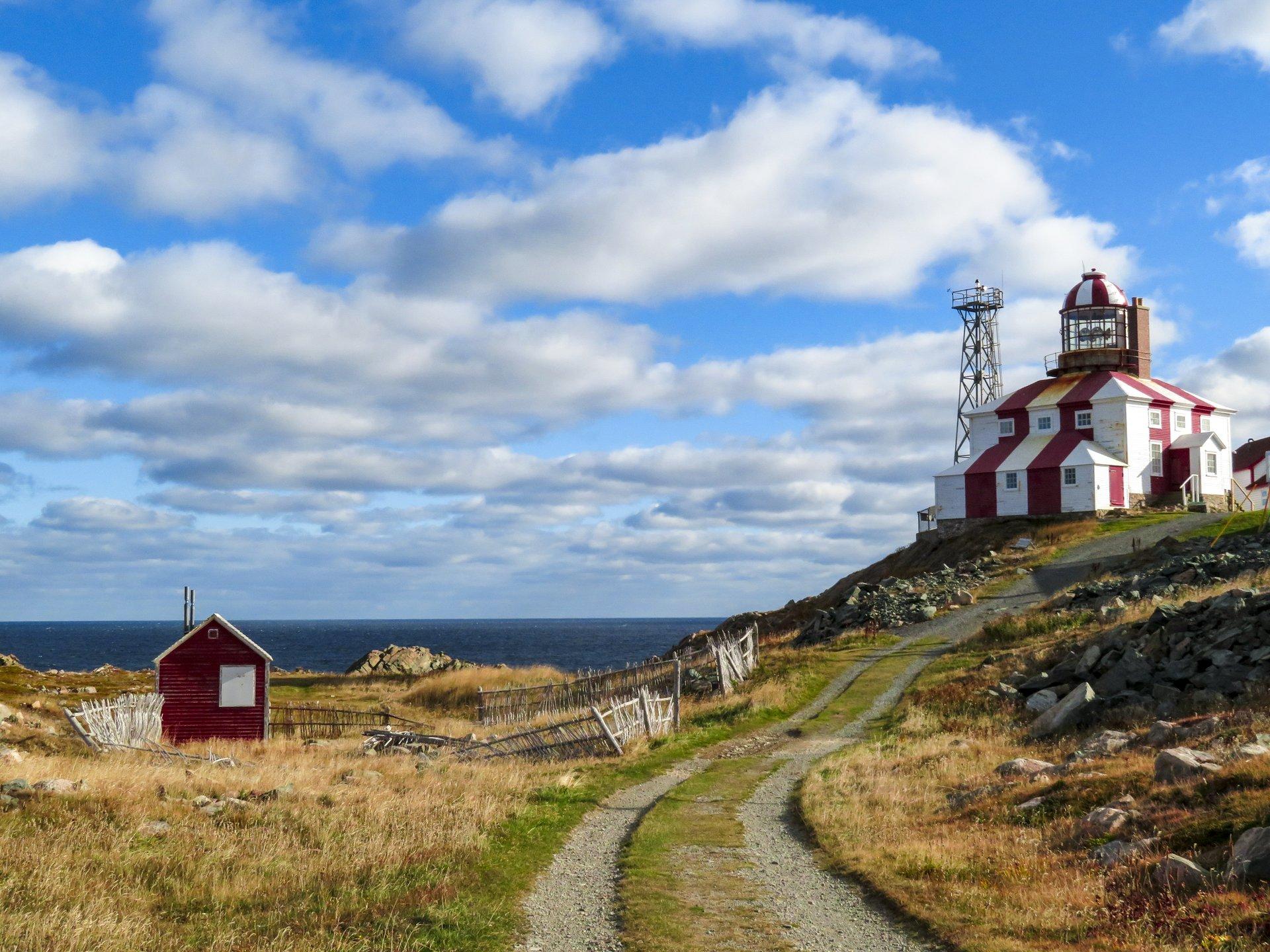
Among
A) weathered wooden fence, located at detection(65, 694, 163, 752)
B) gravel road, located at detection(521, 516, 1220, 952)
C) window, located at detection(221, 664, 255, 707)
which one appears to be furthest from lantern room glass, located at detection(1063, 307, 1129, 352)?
weathered wooden fence, located at detection(65, 694, 163, 752)

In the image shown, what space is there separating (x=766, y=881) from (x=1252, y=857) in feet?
16.8

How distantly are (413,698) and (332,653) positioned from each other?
257ft

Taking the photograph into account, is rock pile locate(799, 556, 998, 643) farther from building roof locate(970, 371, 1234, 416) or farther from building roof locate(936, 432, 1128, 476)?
building roof locate(970, 371, 1234, 416)

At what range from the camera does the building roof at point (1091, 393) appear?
56.4 meters

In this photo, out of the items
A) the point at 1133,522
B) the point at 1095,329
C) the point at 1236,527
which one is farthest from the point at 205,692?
the point at 1095,329

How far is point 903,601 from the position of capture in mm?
43812

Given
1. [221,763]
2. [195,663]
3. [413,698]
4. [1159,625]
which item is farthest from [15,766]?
[413,698]

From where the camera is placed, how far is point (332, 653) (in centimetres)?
11938

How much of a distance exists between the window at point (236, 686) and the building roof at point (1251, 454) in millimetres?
66097

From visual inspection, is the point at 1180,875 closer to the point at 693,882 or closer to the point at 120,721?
the point at 693,882

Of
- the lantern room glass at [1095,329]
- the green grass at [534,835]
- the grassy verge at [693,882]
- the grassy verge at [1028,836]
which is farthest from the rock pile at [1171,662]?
the lantern room glass at [1095,329]

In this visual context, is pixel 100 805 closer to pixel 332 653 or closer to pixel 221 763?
pixel 221 763

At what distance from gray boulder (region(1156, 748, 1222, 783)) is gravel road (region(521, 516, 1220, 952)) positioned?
4835 millimetres

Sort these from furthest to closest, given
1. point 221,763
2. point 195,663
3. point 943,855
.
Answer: point 195,663
point 221,763
point 943,855
